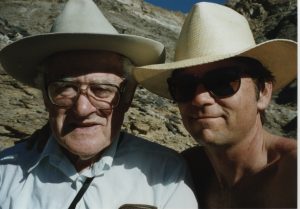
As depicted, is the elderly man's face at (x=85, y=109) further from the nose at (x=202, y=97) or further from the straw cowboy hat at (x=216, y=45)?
the nose at (x=202, y=97)

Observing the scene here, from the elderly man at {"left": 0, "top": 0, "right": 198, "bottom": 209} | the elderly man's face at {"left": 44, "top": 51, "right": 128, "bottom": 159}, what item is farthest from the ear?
the elderly man's face at {"left": 44, "top": 51, "right": 128, "bottom": 159}

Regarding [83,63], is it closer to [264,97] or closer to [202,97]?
[202,97]

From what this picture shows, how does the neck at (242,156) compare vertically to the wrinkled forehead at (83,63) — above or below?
below

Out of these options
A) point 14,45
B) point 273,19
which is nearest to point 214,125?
point 14,45

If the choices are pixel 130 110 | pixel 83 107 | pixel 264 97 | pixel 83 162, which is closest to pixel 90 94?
pixel 83 107

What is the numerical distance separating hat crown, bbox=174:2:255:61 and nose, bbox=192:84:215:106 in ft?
0.90

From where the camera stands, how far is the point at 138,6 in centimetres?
2881

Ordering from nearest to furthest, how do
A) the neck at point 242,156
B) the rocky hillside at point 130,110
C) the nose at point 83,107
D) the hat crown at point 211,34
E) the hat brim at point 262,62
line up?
1. the nose at point 83,107
2. the hat brim at point 262,62
3. the hat crown at point 211,34
4. the neck at point 242,156
5. the rocky hillside at point 130,110

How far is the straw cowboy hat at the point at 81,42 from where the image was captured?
3658mm

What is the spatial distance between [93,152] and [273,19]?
23.5 m

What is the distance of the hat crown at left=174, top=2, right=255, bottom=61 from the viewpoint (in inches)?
150

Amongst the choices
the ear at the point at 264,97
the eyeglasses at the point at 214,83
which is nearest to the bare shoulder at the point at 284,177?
the ear at the point at 264,97

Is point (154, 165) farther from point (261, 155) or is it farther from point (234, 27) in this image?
point (234, 27)

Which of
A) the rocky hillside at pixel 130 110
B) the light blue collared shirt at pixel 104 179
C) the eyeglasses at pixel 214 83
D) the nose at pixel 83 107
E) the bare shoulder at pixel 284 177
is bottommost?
the rocky hillside at pixel 130 110
